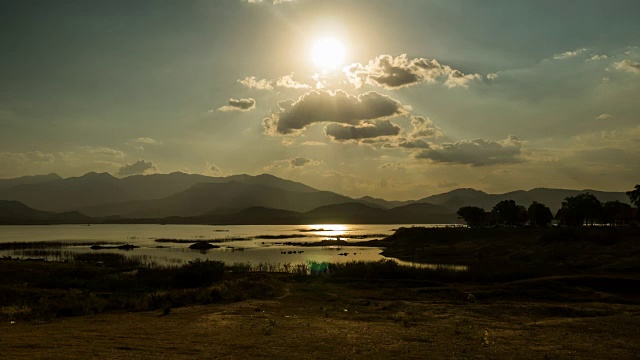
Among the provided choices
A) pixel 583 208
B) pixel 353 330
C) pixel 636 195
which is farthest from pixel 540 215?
pixel 353 330

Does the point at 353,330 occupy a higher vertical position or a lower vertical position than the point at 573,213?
lower

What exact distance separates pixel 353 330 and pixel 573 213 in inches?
5005

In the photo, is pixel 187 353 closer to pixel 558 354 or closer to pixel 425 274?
pixel 558 354

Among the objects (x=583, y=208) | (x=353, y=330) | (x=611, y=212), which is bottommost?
(x=353, y=330)

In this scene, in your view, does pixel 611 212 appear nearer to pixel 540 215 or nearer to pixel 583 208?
pixel 583 208

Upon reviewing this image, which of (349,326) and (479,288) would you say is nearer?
(349,326)

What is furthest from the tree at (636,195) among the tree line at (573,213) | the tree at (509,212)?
the tree at (509,212)

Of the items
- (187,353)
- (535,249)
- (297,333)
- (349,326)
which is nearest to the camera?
(187,353)

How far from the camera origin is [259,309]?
3344 cm

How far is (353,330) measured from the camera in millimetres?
25750

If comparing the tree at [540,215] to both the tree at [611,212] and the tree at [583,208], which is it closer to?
the tree at [583,208]

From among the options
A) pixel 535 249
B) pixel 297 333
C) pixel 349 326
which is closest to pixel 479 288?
pixel 349 326

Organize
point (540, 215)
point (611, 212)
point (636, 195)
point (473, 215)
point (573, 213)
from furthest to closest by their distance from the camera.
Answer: point (473, 215) → point (540, 215) → point (573, 213) → point (611, 212) → point (636, 195)

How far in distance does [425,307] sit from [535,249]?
67947mm
